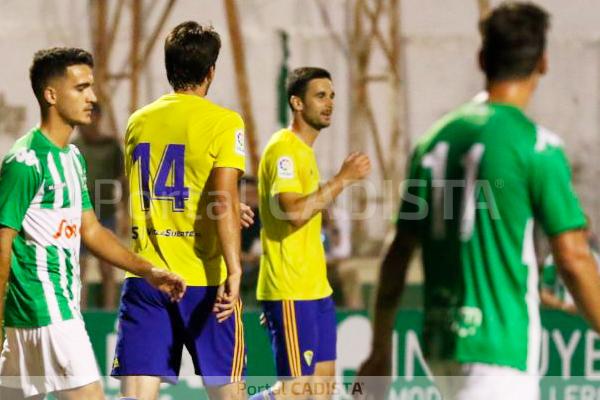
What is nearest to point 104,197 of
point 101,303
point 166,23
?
point 101,303

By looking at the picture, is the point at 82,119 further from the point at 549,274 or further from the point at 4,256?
the point at 549,274

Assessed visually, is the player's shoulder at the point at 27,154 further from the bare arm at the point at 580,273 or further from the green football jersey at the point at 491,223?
the bare arm at the point at 580,273

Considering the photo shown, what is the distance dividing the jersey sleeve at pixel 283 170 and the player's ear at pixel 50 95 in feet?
5.64

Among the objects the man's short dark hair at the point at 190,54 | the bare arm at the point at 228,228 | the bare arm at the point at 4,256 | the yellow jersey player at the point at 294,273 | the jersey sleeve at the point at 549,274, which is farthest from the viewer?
the jersey sleeve at the point at 549,274

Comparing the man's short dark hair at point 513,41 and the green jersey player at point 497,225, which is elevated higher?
the man's short dark hair at point 513,41

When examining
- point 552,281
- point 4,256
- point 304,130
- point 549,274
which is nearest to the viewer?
point 4,256

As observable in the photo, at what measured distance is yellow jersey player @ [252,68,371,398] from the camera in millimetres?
7012

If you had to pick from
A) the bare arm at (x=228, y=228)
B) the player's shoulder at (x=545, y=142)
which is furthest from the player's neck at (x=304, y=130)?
the player's shoulder at (x=545, y=142)

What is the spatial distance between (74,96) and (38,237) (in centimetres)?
62

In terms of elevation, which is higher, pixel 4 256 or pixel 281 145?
pixel 281 145

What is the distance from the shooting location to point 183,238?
5816 millimetres

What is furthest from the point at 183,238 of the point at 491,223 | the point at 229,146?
the point at 491,223

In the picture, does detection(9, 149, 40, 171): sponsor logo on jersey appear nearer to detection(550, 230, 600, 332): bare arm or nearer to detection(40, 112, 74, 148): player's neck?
detection(40, 112, 74, 148): player's neck

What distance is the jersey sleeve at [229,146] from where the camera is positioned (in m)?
5.74
